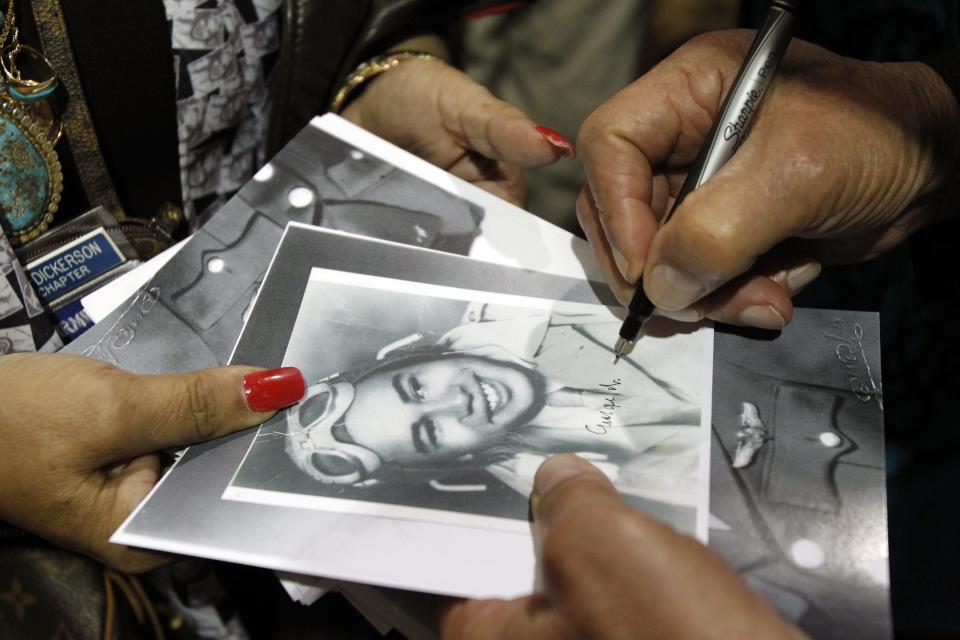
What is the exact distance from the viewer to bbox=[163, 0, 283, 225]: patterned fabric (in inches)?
28.4

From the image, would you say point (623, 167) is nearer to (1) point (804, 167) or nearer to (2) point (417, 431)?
(1) point (804, 167)

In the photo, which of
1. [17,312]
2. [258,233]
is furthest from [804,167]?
[17,312]

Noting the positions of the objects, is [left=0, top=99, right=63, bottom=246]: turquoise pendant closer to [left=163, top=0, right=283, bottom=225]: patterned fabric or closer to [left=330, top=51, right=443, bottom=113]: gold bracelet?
[left=163, top=0, right=283, bottom=225]: patterned fabric

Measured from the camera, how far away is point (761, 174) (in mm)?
554

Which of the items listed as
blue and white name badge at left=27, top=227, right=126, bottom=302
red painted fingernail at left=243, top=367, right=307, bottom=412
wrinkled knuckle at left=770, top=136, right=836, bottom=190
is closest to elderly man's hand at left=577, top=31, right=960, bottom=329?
wrinkled knuckle at left=770, top=136, right=836, bottom=190

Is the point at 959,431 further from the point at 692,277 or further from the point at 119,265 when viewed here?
the point at 119,265

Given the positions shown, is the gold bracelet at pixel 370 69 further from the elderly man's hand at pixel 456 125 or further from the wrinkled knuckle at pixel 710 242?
the wrinkled knuckle at pixel 710 242

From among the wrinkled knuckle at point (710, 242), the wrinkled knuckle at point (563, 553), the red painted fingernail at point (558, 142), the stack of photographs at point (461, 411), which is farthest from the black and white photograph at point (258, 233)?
the wrinkled knuckle at point (563, 553)

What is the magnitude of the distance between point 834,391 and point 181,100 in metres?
0.70

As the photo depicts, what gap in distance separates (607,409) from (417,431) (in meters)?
0.16

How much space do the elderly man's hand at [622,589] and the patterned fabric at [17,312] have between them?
0.49 meters

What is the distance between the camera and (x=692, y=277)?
1.86ft

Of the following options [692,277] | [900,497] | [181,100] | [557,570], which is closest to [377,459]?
[557,570]

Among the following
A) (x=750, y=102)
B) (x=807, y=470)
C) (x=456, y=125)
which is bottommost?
(x=807, y=470)
